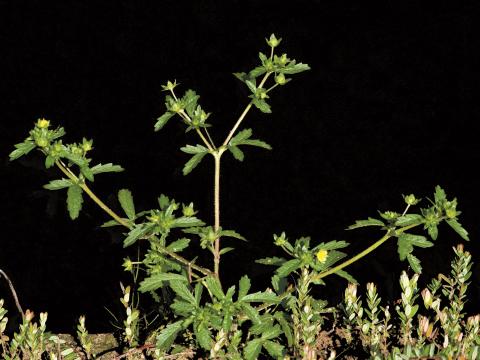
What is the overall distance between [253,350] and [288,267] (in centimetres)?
30

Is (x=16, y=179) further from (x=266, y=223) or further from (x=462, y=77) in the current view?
(x=462, y=77)

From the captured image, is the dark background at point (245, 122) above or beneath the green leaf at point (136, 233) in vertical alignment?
above

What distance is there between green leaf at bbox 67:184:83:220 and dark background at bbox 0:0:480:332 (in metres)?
1.38

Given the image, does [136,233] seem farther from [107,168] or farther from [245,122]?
[245,122]

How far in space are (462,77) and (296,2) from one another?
112cm

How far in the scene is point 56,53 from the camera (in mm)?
4770

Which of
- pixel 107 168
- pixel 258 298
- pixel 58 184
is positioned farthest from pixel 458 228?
pixel 58 184

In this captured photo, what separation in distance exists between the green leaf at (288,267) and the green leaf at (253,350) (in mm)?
254

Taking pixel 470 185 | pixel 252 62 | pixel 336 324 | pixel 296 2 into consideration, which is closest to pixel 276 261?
pixel 336 324

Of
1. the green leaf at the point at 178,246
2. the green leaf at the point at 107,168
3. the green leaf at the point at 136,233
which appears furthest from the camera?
the green leaf at the point at 178,246

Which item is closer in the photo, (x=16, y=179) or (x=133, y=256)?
(x=133, y=256)

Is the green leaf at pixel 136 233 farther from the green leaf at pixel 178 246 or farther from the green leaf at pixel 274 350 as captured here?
the green leaf at pixel 274 350

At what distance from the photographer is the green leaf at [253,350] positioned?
2.42 metres

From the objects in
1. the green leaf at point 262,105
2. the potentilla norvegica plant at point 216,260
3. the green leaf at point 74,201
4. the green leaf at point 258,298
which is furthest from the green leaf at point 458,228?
the green leaf at point 74,201
